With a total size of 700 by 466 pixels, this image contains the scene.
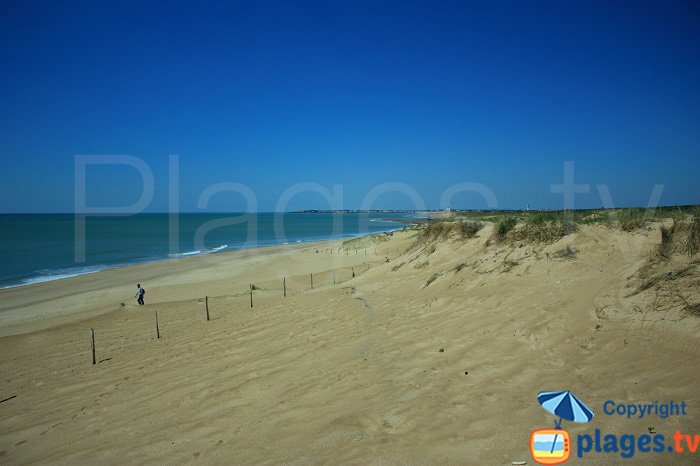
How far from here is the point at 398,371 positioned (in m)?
5.79

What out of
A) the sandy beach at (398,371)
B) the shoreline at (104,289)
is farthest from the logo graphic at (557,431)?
the shoreline at (104,289)

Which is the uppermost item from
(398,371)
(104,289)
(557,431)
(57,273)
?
(557,431)

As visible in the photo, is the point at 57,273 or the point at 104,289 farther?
the point at 57,273

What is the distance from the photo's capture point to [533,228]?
1131cm

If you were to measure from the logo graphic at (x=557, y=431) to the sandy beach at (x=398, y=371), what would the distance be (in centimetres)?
10

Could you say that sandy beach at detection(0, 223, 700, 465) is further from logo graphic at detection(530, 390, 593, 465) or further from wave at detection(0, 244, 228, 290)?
wave at detection(0, 244, 228, 290)

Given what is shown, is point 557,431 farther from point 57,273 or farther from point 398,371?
point 57,273

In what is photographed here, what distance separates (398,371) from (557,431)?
245cm

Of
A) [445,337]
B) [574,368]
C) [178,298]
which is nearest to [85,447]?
[445,337]

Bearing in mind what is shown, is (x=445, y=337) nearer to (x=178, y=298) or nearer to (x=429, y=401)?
(x=429, y=401)

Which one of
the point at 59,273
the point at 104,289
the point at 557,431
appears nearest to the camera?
Answer: the point at 557,431

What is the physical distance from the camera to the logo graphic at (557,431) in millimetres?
3479

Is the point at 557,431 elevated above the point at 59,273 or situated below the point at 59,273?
above

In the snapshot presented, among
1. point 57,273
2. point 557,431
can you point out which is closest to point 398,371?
point 557,431
